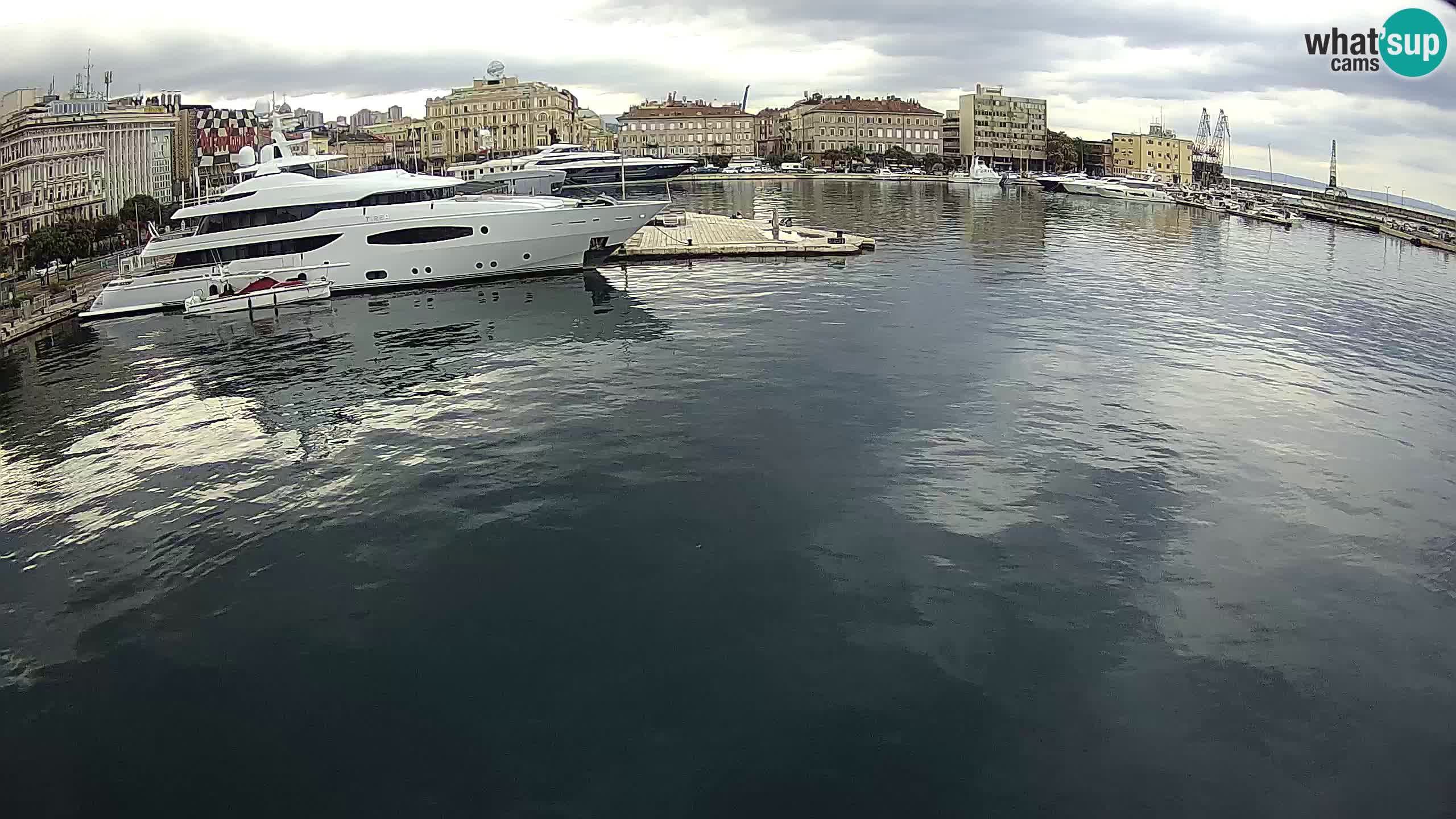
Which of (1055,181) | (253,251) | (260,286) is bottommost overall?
(260,286)

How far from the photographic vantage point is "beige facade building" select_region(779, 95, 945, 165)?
573 feet

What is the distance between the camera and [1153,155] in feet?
584

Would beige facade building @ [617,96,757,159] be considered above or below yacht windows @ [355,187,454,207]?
above

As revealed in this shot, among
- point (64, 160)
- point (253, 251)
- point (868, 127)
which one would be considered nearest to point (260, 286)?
point (253, 251)

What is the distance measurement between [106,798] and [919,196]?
10120cm

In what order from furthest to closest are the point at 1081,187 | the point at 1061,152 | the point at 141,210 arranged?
the point at 1061,152
the point at 1081,187
the point at 141,210

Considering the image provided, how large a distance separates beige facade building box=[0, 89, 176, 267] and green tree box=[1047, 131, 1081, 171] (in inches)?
5580

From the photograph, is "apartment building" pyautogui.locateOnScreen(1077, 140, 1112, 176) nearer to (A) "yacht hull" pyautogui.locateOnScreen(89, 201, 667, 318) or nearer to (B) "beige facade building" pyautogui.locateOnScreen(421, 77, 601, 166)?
(B) "beige facade building" pyautogui.locateOnScreen(421, 77, 601, 166)

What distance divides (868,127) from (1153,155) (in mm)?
51502

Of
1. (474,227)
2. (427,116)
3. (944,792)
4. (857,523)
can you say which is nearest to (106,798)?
(944,792)

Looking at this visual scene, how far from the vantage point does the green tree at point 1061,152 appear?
17400 centimetres

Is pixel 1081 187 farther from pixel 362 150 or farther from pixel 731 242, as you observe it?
pixel 362 150

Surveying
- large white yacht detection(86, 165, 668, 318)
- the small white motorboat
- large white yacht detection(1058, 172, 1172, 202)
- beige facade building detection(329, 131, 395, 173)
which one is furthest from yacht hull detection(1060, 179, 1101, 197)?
the small white motorboat

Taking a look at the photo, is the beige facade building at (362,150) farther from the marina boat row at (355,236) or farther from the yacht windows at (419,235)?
the yacht windows at (419,235)
